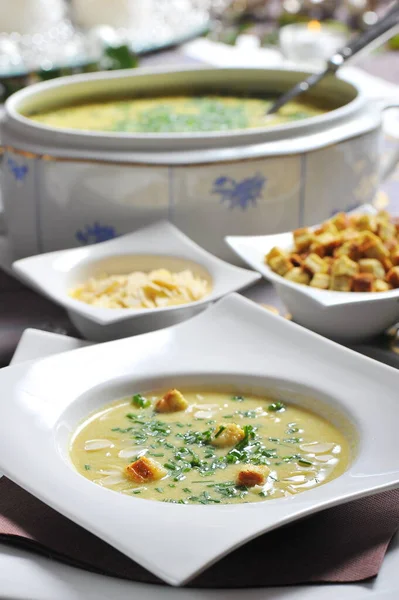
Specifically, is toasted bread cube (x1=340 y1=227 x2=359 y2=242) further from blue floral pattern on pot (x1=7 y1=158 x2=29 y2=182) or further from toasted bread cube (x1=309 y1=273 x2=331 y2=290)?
blue floral pattern on pot (x1=7 y1=158 x2=29 y2=182)

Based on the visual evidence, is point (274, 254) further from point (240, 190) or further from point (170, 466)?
point (170, 466)

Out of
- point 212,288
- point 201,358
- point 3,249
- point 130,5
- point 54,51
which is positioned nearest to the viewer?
point 201,358

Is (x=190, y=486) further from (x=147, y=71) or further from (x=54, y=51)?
(x=54, y=51)

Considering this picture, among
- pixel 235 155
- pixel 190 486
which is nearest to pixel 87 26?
pixel 235 155

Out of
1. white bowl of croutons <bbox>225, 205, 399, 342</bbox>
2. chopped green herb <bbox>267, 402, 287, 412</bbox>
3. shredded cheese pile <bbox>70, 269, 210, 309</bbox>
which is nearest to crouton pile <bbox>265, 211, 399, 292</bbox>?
white bowl of croutons <bbox>225, 205, 399, 342</bbox>

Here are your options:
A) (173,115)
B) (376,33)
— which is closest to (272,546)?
(173,115)

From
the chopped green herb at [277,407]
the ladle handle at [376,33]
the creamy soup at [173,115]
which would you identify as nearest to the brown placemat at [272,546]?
the chopped green herb at [277,407]
